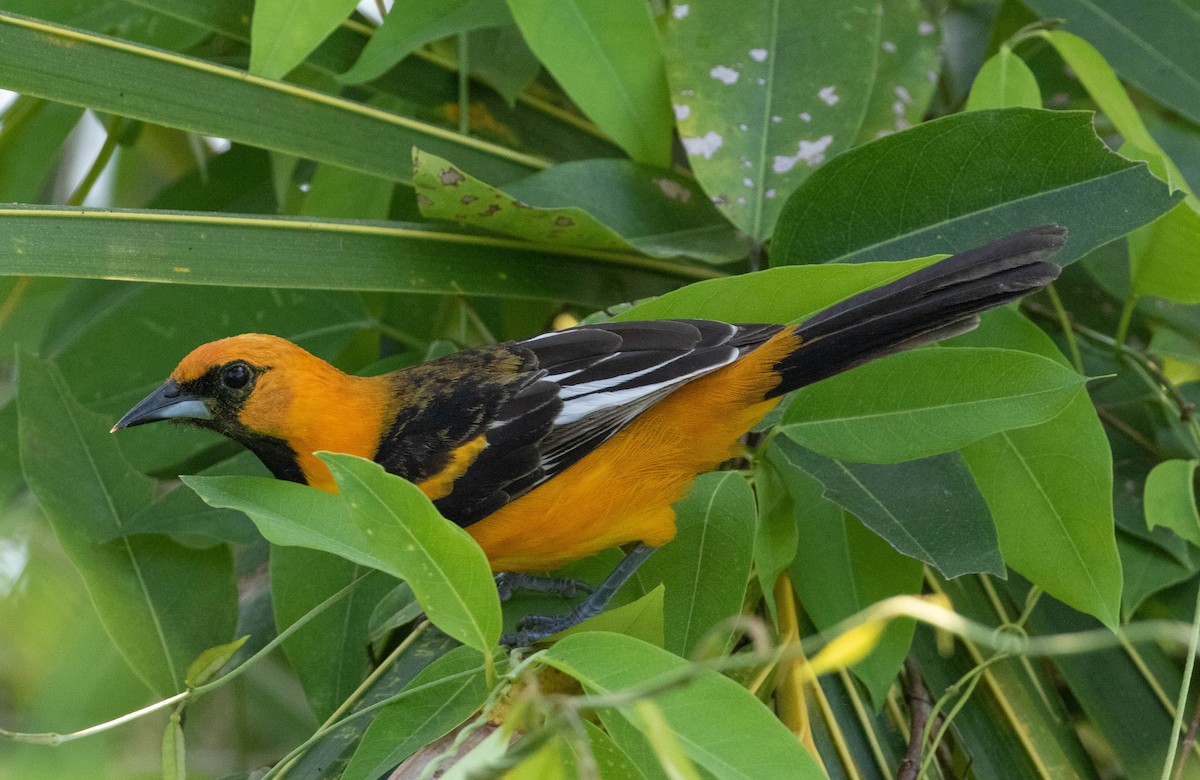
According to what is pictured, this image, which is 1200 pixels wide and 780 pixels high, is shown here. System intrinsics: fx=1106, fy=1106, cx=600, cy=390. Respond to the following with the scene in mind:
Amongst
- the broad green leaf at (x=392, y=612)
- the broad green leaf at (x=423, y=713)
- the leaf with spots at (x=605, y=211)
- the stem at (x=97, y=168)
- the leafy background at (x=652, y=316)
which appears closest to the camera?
the broad green leaf at (x=423, y=713)

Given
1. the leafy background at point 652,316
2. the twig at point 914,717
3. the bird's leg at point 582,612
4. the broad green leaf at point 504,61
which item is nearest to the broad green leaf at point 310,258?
the leafy background at point 652,316

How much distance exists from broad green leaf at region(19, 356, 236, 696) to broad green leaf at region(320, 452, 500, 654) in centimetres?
70

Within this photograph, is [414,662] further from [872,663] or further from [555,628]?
[872,663]

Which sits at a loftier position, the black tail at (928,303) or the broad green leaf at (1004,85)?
the broad green leaf at (1004,85)

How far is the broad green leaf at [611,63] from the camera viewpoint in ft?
5.69

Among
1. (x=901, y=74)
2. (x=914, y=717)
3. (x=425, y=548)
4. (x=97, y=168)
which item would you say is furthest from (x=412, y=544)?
(x=97, y=168)

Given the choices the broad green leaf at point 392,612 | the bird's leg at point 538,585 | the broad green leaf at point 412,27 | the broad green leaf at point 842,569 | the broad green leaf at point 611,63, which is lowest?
the bird's leg at point 538,585

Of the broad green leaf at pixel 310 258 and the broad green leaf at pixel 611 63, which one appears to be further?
the broad green leaf at pixel 611 63

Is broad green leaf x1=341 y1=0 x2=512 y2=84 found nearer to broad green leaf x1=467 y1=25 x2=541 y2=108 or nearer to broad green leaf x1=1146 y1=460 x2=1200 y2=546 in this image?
broad green leaf x1=467 y1=25 x2=541 y2=108

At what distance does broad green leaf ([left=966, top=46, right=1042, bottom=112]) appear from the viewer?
1.72 m

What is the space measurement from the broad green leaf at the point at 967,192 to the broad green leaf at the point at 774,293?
0.63 ft

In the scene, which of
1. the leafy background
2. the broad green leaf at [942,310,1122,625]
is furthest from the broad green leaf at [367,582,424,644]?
the broad green leaf at [942,310,1122,625]

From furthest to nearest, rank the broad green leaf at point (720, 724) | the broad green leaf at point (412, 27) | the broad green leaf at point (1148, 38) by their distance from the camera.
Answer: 1. the broad green leaf at point (1148, 38)
2. the broad green leaf at point (412, 27)
3. the broad green leaf at point (720, 724)

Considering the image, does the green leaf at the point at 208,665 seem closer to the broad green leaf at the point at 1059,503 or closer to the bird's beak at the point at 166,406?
the bird's beak at the point at 166,406
